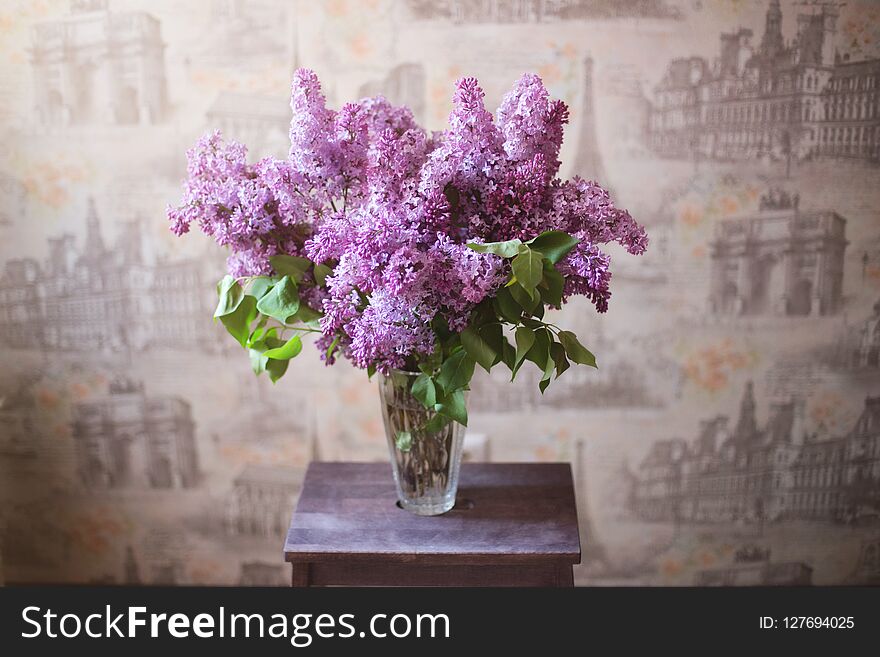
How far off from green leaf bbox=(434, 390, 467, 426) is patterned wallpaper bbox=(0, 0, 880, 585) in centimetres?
90

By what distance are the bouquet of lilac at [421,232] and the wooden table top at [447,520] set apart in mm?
192

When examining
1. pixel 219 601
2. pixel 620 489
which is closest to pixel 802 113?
pixel 620 489

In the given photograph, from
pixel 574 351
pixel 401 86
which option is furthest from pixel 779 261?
pixel 574 351

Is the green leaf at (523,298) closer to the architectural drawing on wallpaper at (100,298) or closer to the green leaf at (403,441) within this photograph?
the green leaf at (403,441)

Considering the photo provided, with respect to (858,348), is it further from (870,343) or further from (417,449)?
(417,449)

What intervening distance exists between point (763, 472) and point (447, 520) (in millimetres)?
1108

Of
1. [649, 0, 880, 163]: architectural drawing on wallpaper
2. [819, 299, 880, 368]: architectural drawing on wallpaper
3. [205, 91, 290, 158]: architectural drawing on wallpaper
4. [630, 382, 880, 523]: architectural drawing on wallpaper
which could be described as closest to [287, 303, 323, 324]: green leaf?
[205, 91, 290, 158]: architectural drawing on wallpaper

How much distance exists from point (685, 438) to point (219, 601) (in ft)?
4.23

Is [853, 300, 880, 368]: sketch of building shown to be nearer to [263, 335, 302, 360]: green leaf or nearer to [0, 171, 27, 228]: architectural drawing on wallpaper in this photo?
[263, 335, 302, 360]: green leaf

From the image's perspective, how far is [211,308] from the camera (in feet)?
Result: 7.12

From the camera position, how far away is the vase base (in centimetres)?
146

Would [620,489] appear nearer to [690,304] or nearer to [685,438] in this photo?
[685,438]

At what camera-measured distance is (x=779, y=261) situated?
2.13 m

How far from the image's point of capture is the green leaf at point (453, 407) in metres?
1.30
